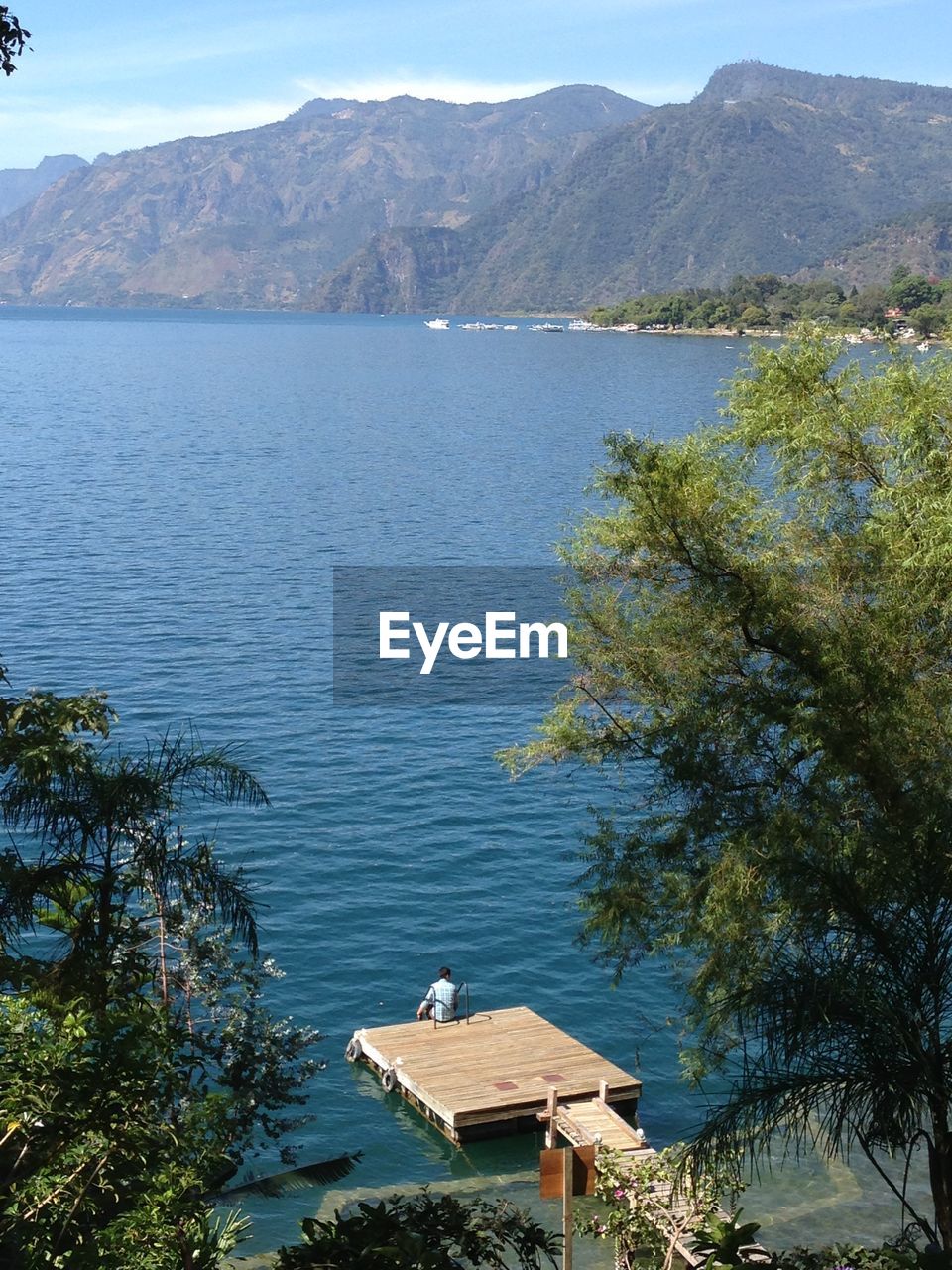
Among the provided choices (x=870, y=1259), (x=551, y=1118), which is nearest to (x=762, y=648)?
(x=551, y=1118)

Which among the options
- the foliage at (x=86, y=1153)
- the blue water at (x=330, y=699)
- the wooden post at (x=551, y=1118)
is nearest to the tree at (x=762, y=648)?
the wooden post at (x=551, y=1118)

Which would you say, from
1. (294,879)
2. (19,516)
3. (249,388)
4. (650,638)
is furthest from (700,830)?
(249,388)

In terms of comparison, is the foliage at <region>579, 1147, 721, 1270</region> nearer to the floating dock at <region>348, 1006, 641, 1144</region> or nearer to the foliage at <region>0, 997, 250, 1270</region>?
the floating dock at <region>348, 1006, 641, 1144</region>

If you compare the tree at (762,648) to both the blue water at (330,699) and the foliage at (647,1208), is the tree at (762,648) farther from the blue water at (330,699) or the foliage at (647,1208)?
the blue water at (330,699)

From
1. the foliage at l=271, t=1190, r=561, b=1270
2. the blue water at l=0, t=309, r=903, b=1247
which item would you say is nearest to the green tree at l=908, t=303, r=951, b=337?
the blue water at l=0, t=309, r=903, b=1247

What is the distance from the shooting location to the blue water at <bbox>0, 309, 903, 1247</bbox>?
2284cm

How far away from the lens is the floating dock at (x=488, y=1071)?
19.7 metres

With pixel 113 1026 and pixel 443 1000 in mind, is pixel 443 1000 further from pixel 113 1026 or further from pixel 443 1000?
pixel 113 1026

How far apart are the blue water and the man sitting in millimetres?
1137

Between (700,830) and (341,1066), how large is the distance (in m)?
7.76

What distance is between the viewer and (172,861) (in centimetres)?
1262

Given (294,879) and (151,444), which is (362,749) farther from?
(151,444)

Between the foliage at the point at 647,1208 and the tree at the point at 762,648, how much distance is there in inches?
41.2

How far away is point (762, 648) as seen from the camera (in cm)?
1661
